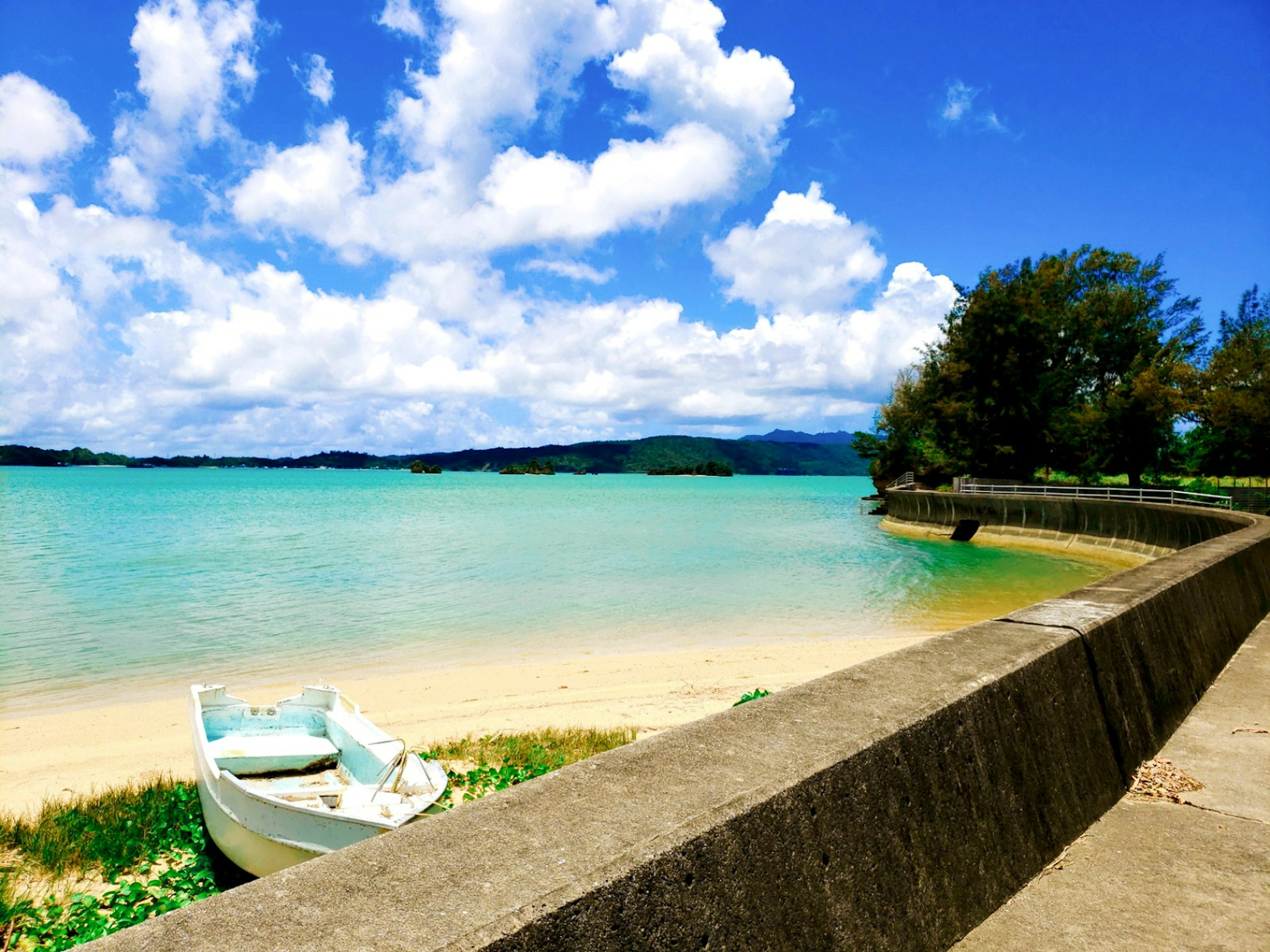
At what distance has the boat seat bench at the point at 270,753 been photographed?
24.3 feet

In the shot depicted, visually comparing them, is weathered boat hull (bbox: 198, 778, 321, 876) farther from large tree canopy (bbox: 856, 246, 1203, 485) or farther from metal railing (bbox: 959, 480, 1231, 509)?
large tree canopy (bbox: 856, 246, 1203, 485)

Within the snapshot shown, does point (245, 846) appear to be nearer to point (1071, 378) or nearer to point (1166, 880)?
point (1166, 880)

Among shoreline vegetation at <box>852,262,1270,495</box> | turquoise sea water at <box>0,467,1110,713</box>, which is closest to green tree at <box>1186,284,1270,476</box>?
shoreline vegetation at <box>852,262,1270,495</box>

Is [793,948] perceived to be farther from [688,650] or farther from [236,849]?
[688,650]

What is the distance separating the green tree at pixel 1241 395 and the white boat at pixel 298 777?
43.4 m

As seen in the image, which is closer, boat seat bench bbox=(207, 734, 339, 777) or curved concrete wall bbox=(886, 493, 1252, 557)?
boat seat bench bbox=(207, 734, 339, 777)

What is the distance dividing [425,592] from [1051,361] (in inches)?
1868

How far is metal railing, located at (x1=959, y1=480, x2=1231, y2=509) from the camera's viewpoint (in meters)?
35.8

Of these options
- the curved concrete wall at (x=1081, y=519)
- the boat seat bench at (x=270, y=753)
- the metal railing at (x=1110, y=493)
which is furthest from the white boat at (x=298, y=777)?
the metal railing at (x=1110, y=493)

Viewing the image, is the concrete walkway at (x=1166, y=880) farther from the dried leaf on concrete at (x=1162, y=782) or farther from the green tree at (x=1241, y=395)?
the green tree at (x=1241, y=395)

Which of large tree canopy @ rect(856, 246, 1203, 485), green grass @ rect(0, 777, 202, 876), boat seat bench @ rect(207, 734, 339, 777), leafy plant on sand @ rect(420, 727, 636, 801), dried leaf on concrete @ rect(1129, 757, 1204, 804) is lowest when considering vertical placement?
leafy plant on sand @ rect(420, 727, 636, 801)

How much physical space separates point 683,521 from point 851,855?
6175 centimetres

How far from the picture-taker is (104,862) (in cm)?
659

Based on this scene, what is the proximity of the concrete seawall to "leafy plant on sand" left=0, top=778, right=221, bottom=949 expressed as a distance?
446cm
